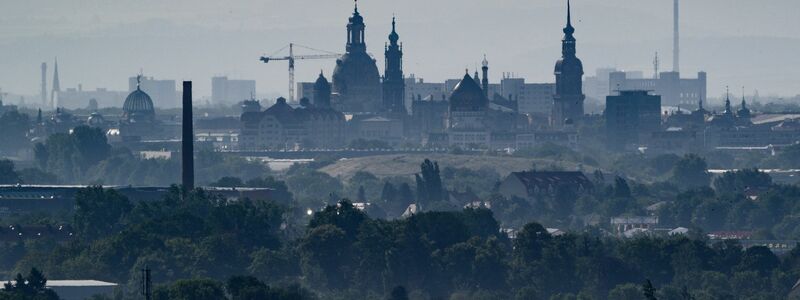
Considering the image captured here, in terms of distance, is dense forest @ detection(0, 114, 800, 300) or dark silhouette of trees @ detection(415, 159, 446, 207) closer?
dense forest @ detection(0, 114, 800, 300)

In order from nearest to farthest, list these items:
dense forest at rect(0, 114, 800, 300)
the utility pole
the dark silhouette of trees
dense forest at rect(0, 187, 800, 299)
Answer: the utility pole < dense forest at rect(0, 114, 800, 300) < dense forest at rect(0, 187, 800, 299) < the dark silhouette of trees

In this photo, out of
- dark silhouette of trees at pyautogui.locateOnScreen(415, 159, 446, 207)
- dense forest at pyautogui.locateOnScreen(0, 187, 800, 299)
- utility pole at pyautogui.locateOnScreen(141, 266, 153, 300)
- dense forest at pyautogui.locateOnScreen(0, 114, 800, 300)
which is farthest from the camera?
dark silhouette of trees at pyautogui.locateOnScreen(415, 159, 446, 207)

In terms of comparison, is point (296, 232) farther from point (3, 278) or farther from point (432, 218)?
point (3, 278)

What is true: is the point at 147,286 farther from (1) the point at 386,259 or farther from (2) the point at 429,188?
(2) the point at 429,188

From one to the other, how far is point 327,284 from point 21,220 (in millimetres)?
38148

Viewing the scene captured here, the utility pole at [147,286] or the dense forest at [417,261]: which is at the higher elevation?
the utility pole at [147,286]

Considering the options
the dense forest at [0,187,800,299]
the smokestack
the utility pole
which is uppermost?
the smokestack

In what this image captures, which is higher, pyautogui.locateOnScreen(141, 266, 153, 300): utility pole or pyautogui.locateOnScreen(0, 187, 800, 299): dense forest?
pyautogui.locateOnScreen(141, 266, 153, 300): utility pole

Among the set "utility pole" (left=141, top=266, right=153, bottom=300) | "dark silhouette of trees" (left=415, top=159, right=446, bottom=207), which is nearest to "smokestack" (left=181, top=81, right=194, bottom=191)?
"dark silhouette of trees" (left=415, top=159, right=446, bottom=207)

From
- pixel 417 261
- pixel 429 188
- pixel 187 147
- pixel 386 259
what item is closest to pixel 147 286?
pixel 386 259

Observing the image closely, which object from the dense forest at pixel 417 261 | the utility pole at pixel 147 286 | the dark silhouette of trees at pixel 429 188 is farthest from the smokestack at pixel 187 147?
the utility pole at pixel 147 286

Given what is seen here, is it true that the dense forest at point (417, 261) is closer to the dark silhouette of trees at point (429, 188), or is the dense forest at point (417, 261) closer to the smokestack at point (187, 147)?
the smokestack at point (187, 147)

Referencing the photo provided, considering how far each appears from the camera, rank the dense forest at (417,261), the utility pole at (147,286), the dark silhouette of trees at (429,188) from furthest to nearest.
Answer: the dark silhouette of trees at (429,188)
the dense forest at (417,261)
the utility pole at (147,286)

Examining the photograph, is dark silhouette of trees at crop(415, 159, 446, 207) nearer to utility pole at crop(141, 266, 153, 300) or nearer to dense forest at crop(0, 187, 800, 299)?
dense forest at crop(0, 187, 800, 299)
